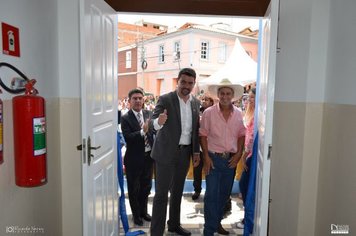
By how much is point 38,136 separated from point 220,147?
5.18ft

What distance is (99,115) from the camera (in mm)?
1981

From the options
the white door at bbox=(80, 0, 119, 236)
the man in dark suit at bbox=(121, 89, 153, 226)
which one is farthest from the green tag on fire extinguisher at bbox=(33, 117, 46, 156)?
the man in dark suit at bbox=(121, 89, 153, 226)

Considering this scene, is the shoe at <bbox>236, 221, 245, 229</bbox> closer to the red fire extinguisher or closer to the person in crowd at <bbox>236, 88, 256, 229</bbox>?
the person in crowd at <bbox>236, 88, 256, 229</bbox>

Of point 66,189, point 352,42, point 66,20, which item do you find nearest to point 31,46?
point 66,20

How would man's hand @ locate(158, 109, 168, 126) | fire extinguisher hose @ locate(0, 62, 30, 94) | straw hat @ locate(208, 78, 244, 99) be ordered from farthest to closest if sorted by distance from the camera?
1. straw hat @ locate(208, 78, 244, 99)
2. man's hand @ locate(158, 109, 168, 126)
3. fire extinguisher hose @ locate(0, 62, 30, 94)

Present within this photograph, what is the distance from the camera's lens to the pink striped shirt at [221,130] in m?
2.48

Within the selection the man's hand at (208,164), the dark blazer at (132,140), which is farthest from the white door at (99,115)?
the man's hand at (208,164)

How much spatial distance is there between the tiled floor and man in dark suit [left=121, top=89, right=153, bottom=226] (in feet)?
0.83

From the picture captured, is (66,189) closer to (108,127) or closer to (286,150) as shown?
(108,127)

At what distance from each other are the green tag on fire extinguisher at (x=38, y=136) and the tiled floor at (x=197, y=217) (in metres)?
1.75

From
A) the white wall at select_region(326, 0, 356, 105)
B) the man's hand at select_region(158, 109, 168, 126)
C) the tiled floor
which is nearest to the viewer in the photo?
the white wall at select_region(326, 0, 356, 105)

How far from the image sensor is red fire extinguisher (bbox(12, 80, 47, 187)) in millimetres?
1385

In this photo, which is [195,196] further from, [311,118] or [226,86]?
[311,118]

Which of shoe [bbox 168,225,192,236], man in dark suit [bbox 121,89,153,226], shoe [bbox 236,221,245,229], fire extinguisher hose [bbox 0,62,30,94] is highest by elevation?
fire extinguisher hose [bbox 0,62,30,94]
